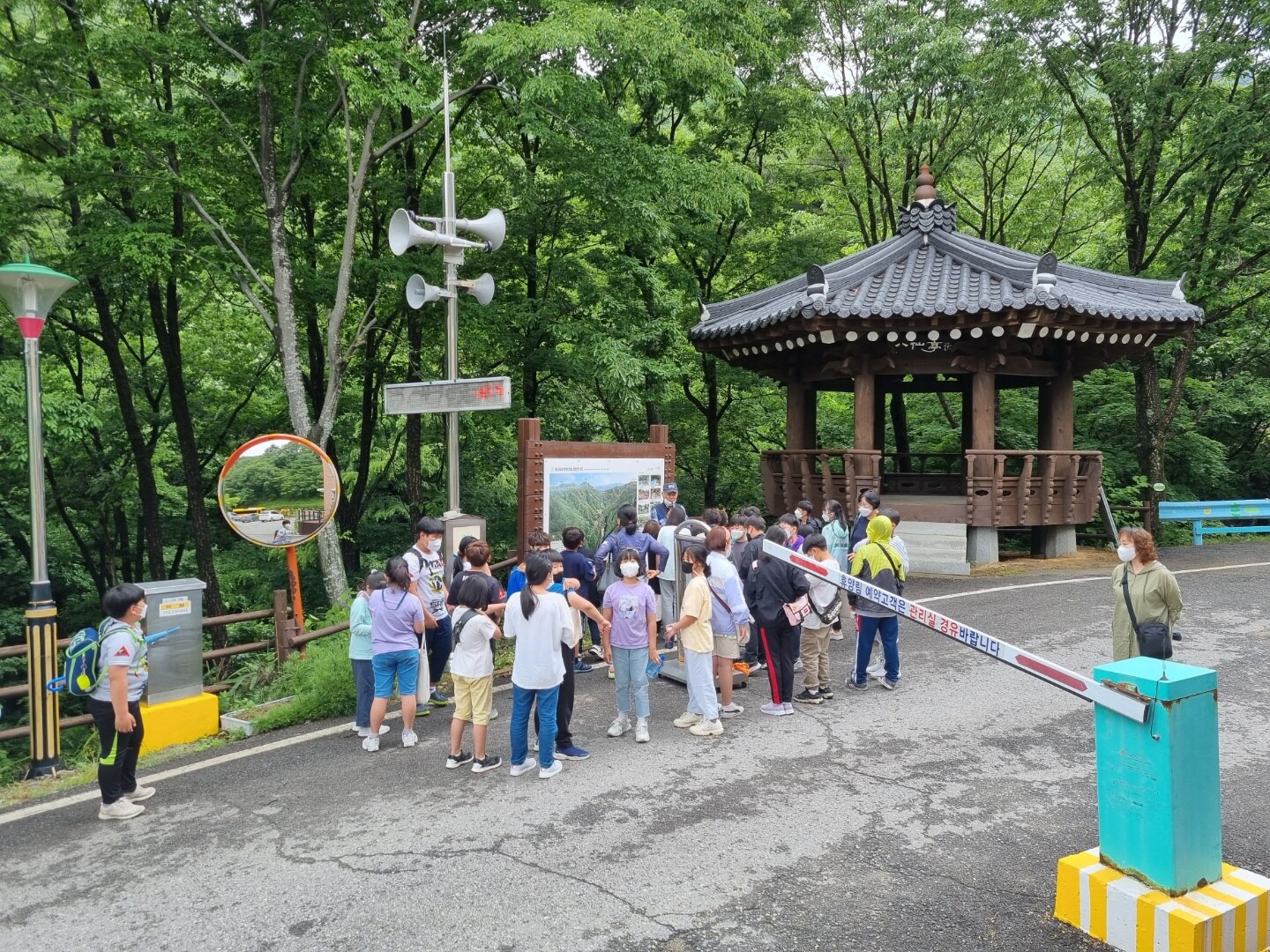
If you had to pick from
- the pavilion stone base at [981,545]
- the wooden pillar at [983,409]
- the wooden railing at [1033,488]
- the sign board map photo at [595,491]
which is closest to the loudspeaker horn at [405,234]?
the sign board map photo at [595,491]

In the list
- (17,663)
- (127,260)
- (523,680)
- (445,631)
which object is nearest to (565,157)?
(127,260)

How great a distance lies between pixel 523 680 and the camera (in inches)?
219

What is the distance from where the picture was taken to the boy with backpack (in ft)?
16.7

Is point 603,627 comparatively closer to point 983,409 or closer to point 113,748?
point 113,748

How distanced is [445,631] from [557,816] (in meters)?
2.64

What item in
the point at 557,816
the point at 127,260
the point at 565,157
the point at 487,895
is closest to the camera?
the point at 487,895

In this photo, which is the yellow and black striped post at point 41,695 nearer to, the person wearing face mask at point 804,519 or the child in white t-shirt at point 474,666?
the child in white t-shirt at point 474,666

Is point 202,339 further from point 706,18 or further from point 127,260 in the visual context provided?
point 706,18

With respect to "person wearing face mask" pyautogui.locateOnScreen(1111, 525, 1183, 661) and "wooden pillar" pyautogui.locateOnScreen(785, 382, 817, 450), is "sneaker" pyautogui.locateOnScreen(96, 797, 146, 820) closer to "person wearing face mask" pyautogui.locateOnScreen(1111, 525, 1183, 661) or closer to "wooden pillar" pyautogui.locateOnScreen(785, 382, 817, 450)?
"person wearing face mask" pyautogui.locateOnScreen(1111, 525, 1183, 661)

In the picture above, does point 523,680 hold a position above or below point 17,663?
above

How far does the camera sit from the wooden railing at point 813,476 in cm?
1379

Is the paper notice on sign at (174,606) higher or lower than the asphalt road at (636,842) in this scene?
higher

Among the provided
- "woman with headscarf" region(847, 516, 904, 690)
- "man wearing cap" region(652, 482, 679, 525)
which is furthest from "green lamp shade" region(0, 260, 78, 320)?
"woman with headscarf" region(847, 516, 904, 690)

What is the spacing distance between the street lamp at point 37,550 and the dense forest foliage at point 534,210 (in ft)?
16.0
